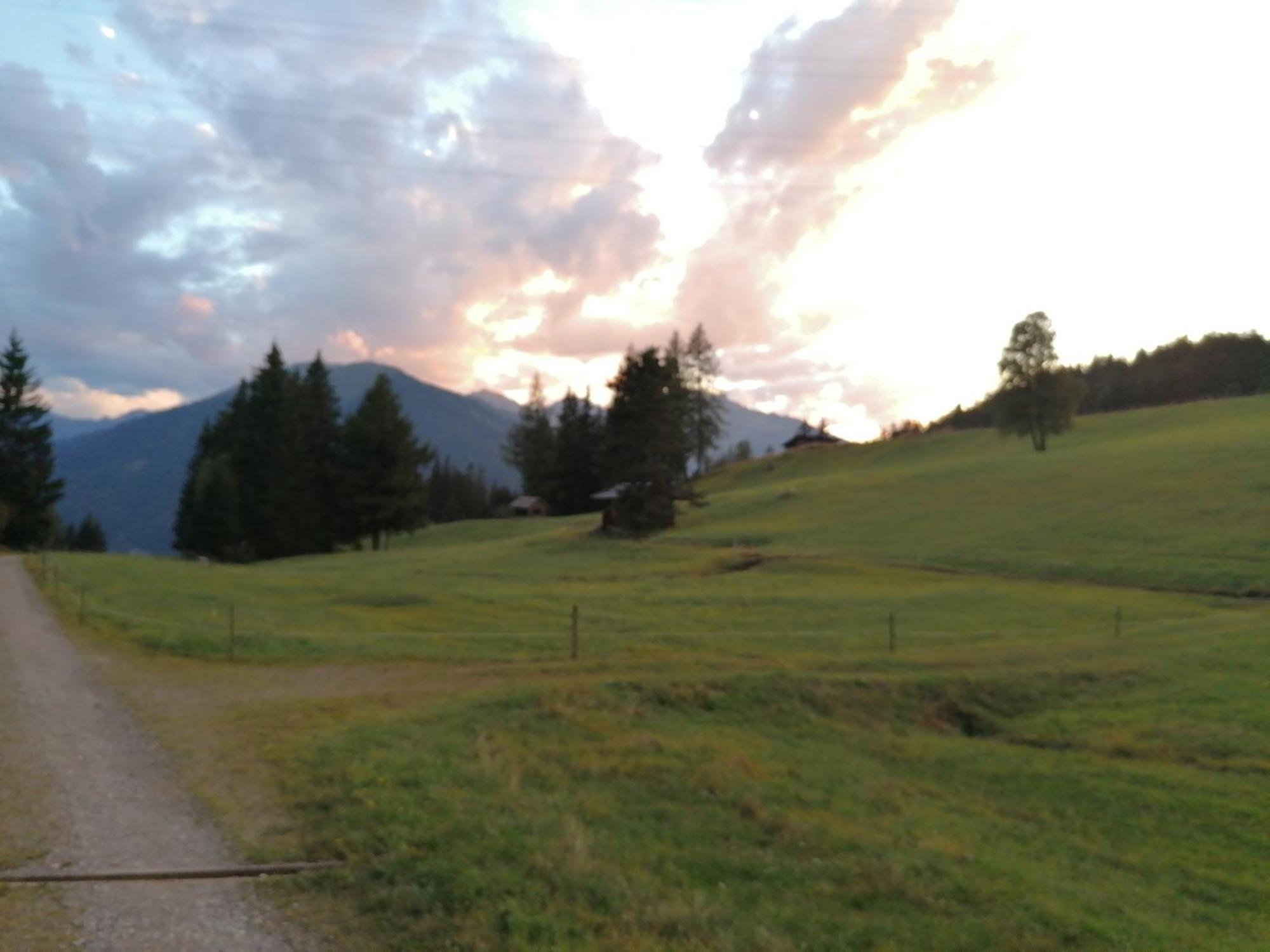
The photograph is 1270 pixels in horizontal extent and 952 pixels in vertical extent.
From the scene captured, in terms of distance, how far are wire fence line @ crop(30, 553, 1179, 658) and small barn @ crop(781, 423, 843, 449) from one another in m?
97.3

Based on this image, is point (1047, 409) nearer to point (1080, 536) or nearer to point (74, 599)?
point (1080, 536)

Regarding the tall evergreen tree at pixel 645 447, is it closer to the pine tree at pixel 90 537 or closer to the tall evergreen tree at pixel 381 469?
the tall evergreen tree at pixel 381 469

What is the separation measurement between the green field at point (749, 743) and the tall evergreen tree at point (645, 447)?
16.5 m

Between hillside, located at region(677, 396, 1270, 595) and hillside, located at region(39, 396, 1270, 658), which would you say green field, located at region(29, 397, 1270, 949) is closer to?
hillside, located at region(39, 396, 1270, 658)

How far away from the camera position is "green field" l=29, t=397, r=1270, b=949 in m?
8.66

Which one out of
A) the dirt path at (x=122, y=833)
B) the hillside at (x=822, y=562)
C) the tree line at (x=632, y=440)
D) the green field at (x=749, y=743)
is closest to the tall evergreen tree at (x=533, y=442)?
the tree line at (x=632, y=440)

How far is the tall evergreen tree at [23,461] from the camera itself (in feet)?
207

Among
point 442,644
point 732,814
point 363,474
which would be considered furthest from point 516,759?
point 363,474

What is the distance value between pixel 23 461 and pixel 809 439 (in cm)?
9006

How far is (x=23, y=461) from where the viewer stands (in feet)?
209

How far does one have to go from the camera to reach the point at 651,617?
30125mm

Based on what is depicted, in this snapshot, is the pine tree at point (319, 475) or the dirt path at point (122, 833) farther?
the pine tree at point (319, 475)

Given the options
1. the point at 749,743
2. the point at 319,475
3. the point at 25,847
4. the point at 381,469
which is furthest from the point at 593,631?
the point at 319,475

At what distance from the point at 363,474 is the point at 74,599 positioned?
4158 centimetres
